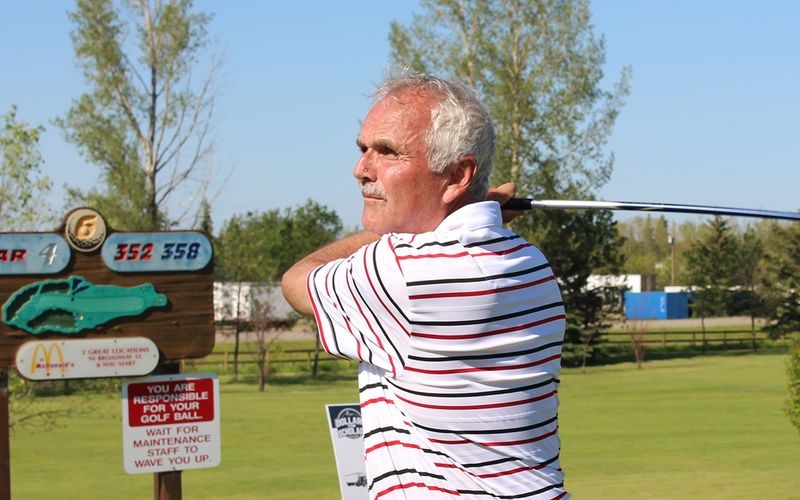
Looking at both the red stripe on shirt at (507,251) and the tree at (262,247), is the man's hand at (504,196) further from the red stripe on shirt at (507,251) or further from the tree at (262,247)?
the tree at (262,247)

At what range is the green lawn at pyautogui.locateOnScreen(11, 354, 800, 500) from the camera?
53.8 feet

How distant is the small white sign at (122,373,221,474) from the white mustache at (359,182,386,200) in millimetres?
5712

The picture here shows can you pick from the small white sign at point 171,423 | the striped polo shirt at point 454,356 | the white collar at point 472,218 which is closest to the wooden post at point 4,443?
the small white sign at point 171,423

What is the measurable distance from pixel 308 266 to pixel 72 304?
576 centimetres

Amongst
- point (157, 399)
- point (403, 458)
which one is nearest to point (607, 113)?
point (157, 399)

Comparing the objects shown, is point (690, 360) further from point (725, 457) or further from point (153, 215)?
point (725, 457)

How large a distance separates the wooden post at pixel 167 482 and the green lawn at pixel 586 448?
7.10m

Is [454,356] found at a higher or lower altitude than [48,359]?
higher

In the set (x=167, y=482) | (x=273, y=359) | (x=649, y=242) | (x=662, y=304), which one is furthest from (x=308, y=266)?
(x=649, y=242)

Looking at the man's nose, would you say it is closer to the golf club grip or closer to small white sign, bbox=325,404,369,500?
the golf club grip

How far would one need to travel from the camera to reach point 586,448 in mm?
22047

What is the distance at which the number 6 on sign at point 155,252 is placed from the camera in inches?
312

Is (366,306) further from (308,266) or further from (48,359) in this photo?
(48,359)

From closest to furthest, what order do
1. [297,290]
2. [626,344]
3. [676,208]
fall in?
[297,290], [676,208], [626,344]
